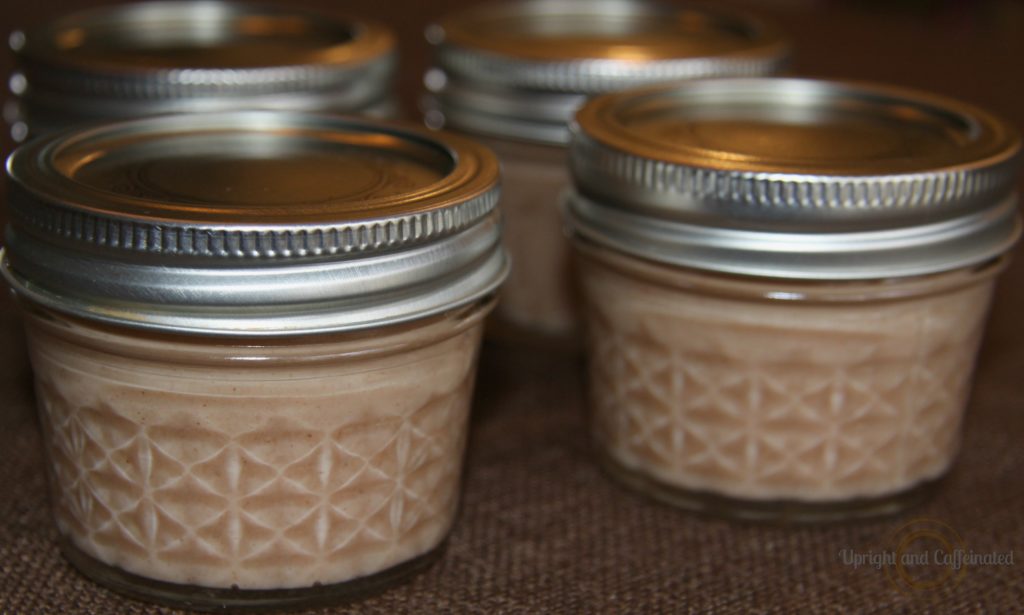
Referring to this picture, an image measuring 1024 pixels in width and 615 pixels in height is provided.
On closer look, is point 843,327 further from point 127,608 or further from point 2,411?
point 2,411

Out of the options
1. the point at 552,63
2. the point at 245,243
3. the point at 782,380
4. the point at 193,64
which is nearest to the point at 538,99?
the point at 552,63

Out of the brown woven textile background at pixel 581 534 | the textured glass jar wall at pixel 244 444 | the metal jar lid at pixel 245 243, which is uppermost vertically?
the metal jar lid at pixel 245 243

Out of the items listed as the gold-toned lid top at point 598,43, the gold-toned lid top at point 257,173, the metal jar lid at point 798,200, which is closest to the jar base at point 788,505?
the metal jar lid at point 798,200

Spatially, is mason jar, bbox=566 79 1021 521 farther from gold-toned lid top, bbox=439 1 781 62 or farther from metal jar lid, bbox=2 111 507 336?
gold-toned lid top, bbox=439 1 781 62

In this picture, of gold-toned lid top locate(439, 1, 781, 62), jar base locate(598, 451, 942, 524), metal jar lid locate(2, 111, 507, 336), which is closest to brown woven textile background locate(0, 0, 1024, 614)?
jar base locate(598, 451, 942, 524)

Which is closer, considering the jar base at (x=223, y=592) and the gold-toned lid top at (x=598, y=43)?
the jar base at (x=223, y=592)

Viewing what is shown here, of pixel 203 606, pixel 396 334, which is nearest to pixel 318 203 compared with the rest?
pixel 396 334

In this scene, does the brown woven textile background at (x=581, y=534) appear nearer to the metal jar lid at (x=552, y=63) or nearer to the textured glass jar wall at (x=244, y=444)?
the textured glass jar wall at (x=244, y=444)

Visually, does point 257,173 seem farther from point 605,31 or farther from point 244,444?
point 605,31
